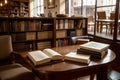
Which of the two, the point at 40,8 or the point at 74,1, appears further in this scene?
the point at 40,8

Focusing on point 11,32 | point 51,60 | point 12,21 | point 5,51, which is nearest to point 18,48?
point 11,32

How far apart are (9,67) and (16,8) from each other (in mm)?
7250

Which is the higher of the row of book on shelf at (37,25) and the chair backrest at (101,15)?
the chair backrest at (101,15)

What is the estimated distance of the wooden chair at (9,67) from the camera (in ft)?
6.31

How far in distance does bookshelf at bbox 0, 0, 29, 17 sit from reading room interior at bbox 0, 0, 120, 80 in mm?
2121

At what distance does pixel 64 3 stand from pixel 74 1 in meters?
0.44

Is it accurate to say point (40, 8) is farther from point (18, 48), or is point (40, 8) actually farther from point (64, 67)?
point (64, 67)

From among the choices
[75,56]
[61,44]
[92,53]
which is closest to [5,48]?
[75,56]

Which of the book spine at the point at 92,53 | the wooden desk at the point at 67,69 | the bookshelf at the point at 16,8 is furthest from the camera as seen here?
the bookshelf at the point at 16,8

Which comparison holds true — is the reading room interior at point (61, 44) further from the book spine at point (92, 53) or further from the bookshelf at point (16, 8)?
the bookshelf at point (16, 8)

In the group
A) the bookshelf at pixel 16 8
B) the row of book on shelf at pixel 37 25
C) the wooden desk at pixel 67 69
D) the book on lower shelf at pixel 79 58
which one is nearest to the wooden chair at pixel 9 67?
the wooden desk at pixel 67 69

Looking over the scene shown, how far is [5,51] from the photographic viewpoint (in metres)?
2.38

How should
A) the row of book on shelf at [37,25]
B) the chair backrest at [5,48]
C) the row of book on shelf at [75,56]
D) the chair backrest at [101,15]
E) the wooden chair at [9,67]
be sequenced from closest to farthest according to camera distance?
the row of book on shelf at [75,56]
the wooden chair at [9,67]
the chair backrest at [5,48]
the row of book on shelf at [37,25]
the chair backrest at [101,15]

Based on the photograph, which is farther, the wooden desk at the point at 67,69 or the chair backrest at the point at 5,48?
the chair backrest at the point at 5,48
